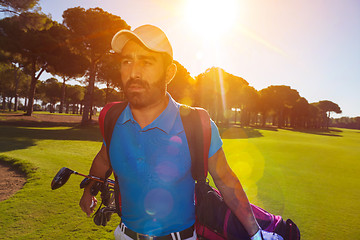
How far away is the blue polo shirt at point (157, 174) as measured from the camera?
5.46ft

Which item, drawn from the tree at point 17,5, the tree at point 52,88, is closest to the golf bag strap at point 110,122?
the tree at point 17,5

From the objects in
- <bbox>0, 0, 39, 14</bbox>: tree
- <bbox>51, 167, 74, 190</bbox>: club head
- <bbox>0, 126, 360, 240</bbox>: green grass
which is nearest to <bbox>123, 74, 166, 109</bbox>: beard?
<bbox>51, 167, 74, 190</bbox>: club head

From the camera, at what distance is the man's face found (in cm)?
175

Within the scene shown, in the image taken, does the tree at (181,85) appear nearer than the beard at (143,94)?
No

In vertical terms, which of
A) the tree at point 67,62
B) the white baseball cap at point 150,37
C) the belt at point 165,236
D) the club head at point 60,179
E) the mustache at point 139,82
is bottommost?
the belt at point 165,236

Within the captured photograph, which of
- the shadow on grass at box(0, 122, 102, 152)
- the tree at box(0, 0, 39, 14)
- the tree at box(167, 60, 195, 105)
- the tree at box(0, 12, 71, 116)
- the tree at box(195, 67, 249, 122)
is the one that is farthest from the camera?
the tree at box(195, 67, 249, 122)

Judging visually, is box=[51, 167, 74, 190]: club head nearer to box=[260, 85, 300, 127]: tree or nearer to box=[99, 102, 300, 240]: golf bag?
box=[99, 102, 300, 240]: golf bag

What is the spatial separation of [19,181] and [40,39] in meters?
24.9

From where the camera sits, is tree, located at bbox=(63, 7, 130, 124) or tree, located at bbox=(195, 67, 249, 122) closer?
tree, located at bbox=(63, 7, 130, 124)

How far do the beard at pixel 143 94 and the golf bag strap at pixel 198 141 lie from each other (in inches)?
12.1

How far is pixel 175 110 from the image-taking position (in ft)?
6.07

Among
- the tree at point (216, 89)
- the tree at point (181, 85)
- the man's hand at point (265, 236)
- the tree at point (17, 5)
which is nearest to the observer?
the man's hand at point (265, 236)

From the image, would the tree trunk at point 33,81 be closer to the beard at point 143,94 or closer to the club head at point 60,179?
Result: the club head at point 60,179

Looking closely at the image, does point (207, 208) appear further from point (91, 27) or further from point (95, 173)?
point (91, 27)
